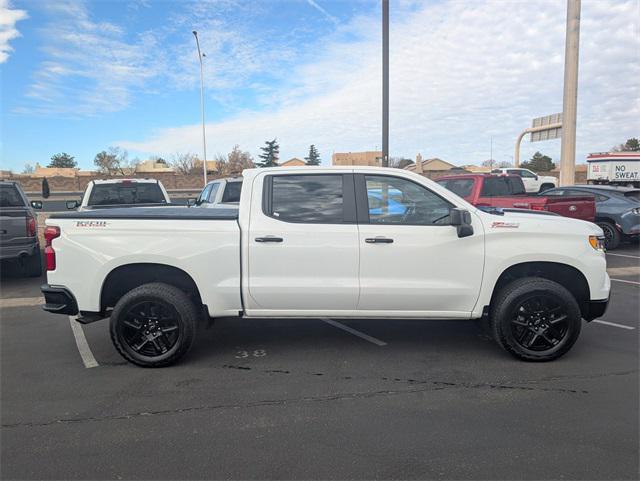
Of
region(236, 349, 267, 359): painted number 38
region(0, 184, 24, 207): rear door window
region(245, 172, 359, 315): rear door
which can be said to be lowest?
region(236, 349, 267, 359): painted number 38

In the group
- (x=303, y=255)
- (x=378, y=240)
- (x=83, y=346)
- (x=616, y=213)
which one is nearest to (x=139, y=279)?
(x=83, y=346)

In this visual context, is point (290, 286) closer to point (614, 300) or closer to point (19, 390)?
point (19, 390)

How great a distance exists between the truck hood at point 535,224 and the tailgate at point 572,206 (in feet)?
16.5

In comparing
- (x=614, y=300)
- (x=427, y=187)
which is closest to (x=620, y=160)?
(x=614, y=300)

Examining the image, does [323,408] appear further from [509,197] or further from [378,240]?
[509,197]

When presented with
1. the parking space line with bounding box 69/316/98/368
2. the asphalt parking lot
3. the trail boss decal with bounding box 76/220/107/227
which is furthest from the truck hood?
the parking space line with bounding box 69/316/98/368

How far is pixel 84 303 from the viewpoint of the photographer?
14.8 ft

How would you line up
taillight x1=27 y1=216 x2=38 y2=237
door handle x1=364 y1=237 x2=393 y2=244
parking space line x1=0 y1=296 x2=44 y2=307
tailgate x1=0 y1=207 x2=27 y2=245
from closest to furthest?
door handle x1=364 y1=237 x2=393 y2=244
parking space line x1=0 y1=296 x2=44 y2=307
tailgate x1=0 y1=207 x2=27 y2=245
taillight x1=27 y1=216 x2=38 y2=237

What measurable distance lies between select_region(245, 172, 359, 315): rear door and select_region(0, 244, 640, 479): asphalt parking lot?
2.20 feet

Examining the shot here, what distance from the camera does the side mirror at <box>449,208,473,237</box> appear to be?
169 inches

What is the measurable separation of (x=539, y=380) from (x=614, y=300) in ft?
12.6

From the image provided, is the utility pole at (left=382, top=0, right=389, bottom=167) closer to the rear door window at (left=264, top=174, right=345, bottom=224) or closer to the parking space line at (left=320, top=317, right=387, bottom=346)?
the parking space line at (left=320, top=317, right=387, bottom=346)

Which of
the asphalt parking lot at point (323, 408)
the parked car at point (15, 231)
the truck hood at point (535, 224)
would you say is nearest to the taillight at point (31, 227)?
the parked car at point (15, 231)

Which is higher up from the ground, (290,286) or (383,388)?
(290,286)
